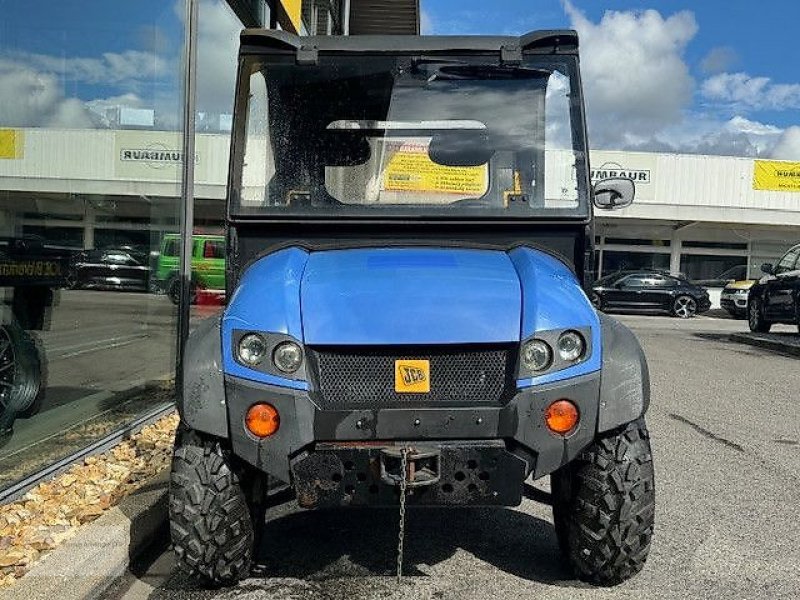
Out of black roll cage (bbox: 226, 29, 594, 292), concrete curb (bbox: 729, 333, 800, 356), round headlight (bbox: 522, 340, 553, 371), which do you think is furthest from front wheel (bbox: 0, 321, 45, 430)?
concrete curb (bbox: 729, 333, 800, 356)

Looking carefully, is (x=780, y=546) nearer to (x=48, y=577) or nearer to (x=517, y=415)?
(x=517, y=415)

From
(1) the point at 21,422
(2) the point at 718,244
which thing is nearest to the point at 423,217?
(1) the point at 21,422

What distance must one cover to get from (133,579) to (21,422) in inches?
59.9

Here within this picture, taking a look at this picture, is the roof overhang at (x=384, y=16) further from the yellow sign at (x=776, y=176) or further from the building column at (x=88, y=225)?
the yellow sign at (x=776, y=176)

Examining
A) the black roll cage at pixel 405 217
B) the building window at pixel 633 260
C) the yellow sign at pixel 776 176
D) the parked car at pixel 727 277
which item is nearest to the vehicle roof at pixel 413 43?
the black roll cage at pixel 405 217

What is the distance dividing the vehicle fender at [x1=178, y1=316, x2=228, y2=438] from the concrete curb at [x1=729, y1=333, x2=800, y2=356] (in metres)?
12.9

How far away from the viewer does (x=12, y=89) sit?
14.5 feet

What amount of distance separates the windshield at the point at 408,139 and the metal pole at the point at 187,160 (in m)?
2.74

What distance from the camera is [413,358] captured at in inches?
127

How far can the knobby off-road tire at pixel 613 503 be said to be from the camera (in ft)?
10.8

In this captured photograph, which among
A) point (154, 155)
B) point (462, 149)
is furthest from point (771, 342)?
point (462, 149)

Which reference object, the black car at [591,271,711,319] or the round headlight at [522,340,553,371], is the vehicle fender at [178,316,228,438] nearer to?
the round headlight at [522,340,553,371]

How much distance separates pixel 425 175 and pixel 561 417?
150cm

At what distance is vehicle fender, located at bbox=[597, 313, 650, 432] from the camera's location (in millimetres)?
3234
